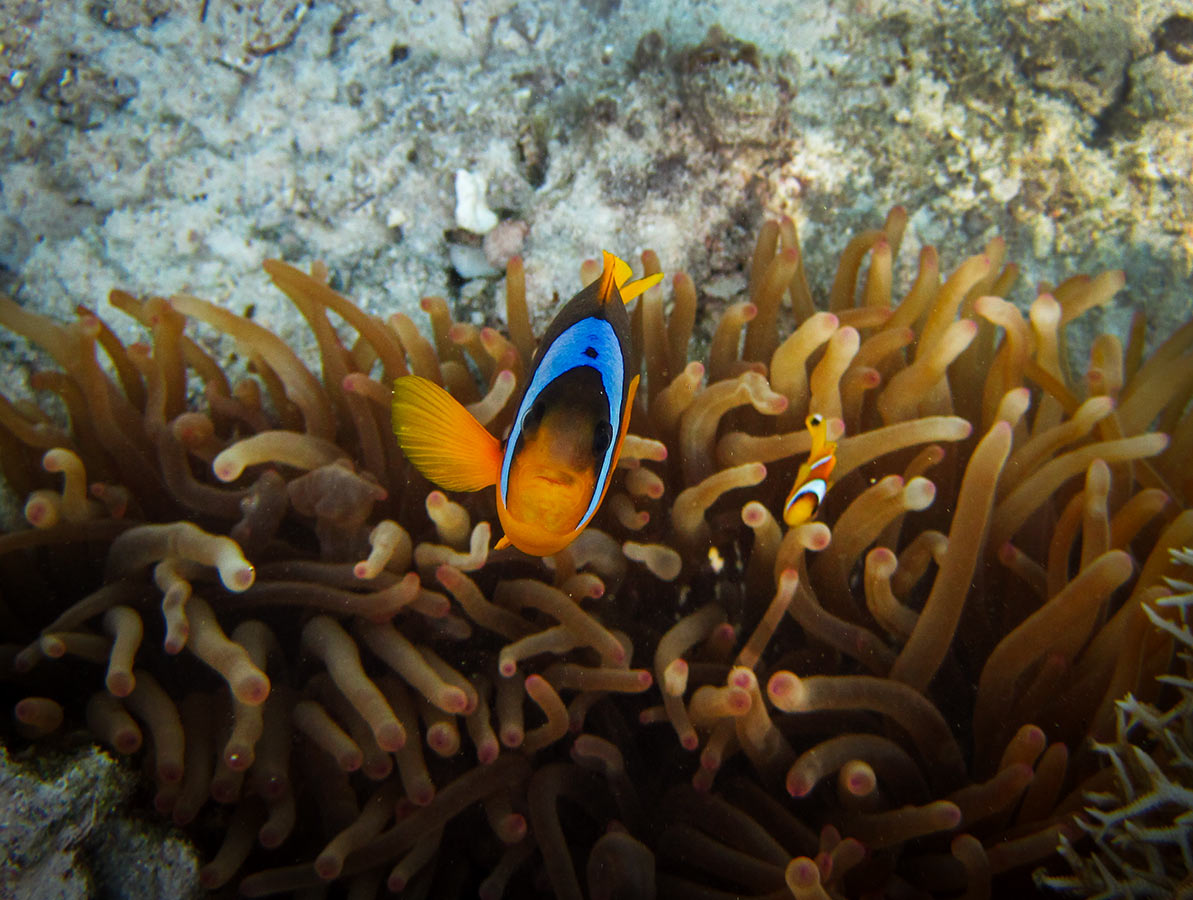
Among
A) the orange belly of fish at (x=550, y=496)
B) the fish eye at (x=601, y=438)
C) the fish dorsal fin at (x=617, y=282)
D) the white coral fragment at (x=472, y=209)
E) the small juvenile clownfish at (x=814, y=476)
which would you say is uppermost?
the white coral fragment at (x=472, y=209)

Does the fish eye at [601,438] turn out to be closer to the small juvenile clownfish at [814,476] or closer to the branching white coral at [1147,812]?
the small juvenile clownfish at [814,476]

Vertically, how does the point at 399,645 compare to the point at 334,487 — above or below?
below

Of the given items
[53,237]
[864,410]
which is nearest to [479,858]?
[864,410]

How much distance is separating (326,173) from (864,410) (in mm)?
1603

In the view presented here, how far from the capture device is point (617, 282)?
1.49 meters

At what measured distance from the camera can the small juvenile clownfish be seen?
135 centimetres

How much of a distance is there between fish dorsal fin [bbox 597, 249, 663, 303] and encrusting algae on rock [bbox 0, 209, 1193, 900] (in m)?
0.20

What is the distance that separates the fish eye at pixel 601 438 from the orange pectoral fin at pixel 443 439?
217 millimetres

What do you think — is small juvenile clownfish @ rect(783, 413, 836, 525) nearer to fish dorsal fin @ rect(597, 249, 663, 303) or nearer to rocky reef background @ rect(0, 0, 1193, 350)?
fish dorsal fin @ rect(597, 249, 663, 303)

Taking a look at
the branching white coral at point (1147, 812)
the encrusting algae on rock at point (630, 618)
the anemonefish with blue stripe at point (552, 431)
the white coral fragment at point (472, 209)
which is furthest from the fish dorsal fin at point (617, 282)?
the branching white coral at point (1147, 812)

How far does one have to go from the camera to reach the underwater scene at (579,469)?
127 cm

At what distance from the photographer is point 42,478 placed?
5.59 feet

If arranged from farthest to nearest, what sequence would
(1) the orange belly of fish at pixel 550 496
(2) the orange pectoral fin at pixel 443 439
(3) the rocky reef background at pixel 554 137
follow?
(3) the rocky reef background at pixel 554 137 < (2) the orange pectoral fin at pixel 443 439 < (1) the orange belly of fish at pixel 550 496

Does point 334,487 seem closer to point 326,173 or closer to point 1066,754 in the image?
point 326,173
